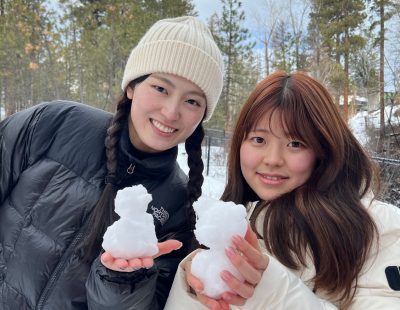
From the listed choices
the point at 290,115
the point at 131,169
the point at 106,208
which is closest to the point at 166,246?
the point at 106,208

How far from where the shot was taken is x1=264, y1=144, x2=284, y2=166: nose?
1.64m

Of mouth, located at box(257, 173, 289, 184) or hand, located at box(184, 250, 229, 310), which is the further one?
mouth, located at box(257, 173, 289, 184)

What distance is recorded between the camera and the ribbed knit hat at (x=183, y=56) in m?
1.90

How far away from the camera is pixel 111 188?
1688 millimetres

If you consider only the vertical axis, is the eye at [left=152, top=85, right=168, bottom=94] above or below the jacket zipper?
above

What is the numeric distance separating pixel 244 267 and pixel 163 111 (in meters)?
0.93

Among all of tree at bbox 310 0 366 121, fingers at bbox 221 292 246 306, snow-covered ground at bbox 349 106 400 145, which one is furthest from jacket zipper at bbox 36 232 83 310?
tree at bbox 310 0 366 121

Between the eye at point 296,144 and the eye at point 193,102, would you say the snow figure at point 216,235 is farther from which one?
the eye at point 193,102

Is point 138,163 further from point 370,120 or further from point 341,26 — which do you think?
point 341,26

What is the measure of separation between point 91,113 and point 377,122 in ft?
54.4

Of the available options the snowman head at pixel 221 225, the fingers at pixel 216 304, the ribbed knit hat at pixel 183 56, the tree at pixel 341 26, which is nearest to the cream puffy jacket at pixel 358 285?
the fingers at pixel 216 304

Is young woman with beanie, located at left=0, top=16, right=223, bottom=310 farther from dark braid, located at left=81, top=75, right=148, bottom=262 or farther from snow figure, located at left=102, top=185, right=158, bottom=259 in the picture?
snow figure, located at left=102, top=185, right=158, bottom=259

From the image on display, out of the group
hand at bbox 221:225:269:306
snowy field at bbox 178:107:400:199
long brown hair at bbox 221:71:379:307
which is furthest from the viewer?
snowy field at bbox 178:107:400:199

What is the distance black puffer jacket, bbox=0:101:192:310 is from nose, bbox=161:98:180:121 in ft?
0.80
